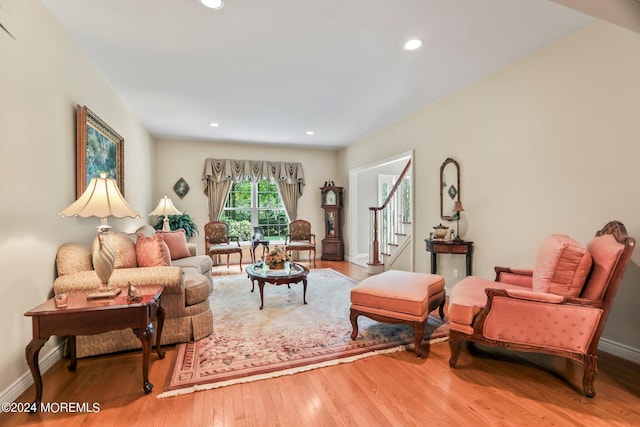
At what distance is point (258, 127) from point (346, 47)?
114 inches

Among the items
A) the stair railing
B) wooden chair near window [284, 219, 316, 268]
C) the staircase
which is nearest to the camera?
the staircase

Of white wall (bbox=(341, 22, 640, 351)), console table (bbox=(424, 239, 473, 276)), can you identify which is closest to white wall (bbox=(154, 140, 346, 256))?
white wall (bbox=(341, 22, 640, 351))

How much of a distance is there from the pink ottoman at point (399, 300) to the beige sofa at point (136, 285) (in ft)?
4.75

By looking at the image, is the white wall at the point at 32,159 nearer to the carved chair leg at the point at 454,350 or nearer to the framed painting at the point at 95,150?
the framed painting at the point at 95,150

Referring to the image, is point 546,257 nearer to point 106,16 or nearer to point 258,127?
point 106,16

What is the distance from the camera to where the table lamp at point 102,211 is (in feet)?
6.54

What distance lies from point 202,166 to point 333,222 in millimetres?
3197

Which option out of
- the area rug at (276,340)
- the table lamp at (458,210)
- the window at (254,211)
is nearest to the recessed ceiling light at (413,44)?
the table lamp at (458,210)

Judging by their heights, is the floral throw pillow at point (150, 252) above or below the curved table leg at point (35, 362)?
above

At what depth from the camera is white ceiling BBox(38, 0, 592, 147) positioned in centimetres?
224

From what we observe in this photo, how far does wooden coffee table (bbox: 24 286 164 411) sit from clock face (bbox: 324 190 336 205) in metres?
5.15

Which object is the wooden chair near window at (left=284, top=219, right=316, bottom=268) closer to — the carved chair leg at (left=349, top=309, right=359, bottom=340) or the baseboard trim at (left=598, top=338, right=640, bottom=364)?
the carved chair leg at (left=349, top=309, right=359, bottom=340)

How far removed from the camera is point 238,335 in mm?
2783

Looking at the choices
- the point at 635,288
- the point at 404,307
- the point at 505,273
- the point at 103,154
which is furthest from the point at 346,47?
the point at 635,288
